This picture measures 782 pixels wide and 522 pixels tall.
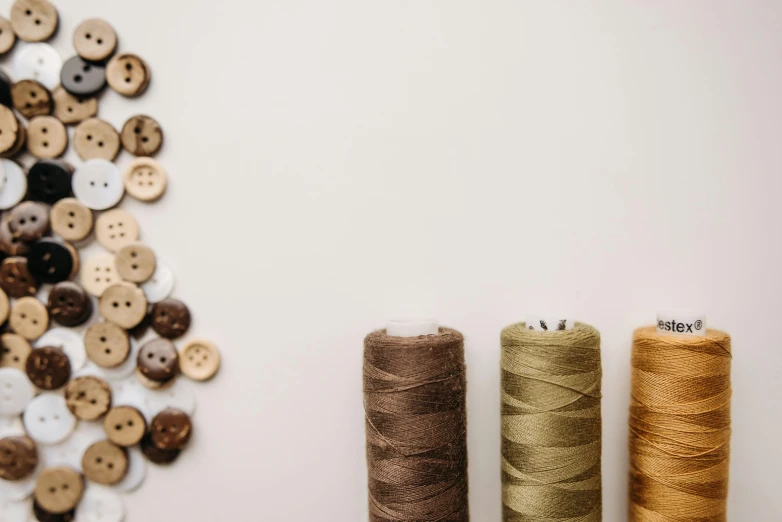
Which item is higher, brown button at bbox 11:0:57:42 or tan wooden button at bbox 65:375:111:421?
brown button at bbox 11:0:57:42

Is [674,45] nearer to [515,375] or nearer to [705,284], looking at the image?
[705,284]

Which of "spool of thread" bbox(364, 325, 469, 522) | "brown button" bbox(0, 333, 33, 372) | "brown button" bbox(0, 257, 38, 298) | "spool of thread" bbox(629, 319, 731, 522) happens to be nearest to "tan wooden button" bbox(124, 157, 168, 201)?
"brown button" bbox(0, 257, 38, 298)

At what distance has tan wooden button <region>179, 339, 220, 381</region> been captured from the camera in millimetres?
816

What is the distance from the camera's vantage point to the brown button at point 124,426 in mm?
811

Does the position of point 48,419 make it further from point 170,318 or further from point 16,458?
point 170,318

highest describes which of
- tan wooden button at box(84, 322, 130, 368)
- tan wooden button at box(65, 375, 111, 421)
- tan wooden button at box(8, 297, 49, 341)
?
tan wooden button at box(8, 297, 49, 341)

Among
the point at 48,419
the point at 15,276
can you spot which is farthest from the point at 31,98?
the point at 48,419

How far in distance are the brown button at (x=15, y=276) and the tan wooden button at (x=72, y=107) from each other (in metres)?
0.26

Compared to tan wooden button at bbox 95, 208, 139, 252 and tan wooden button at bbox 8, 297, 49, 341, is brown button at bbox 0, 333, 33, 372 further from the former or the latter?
tan wooden button at bbox 95, 208, 139, 252

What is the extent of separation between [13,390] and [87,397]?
13 cm

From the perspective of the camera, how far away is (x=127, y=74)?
2.61 feet

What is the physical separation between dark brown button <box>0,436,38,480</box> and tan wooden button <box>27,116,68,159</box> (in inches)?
20.3

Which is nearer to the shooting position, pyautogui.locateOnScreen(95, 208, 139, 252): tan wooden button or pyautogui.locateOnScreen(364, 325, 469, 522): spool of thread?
pyautogui.locateOnScreen(364, 325, 469, 522): spool of thread

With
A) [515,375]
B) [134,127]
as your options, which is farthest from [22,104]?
[515,375]
